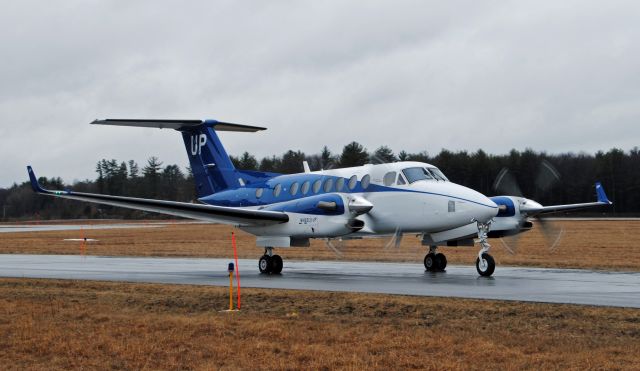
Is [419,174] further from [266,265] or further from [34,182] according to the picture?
[34,182]

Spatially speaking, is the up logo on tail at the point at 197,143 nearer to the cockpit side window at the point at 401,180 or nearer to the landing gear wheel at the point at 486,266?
the cockpit side window at the point at 401,180

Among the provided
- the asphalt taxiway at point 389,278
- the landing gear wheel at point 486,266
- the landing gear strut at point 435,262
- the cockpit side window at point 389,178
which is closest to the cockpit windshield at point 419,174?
the cockpit side window at point 389,178

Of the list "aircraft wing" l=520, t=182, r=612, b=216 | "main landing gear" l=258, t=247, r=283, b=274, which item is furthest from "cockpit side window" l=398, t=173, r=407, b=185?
"main landing gear" l=258, t=247, r=283, b=274

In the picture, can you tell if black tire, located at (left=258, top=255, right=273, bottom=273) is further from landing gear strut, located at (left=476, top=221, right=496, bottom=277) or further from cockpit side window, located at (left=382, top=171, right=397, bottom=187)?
landing gear strut, located at (left=476, top=221, right=496, bottom=277)

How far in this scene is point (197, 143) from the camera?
3025cm

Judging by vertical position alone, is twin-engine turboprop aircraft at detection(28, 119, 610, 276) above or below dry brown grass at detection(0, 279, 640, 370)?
above

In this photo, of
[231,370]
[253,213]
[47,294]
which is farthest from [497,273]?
[231,370]

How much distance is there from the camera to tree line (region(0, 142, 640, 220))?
69438mm

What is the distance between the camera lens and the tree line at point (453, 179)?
6944 centimetres

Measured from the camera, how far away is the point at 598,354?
10.2m

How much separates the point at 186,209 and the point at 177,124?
217 inches

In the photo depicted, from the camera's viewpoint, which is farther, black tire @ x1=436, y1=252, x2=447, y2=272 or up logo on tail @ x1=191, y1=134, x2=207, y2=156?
up logo on tail @ x1=191, y1=134, x2=207, y2=156

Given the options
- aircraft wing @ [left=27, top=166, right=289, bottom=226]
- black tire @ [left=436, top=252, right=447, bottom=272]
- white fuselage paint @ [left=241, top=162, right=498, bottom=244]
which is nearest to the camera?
white fuselage paint @ [left=241, top=162, right=498, bottom=244]

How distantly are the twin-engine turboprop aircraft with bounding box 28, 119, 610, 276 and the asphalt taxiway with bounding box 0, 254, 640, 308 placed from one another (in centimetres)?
124
